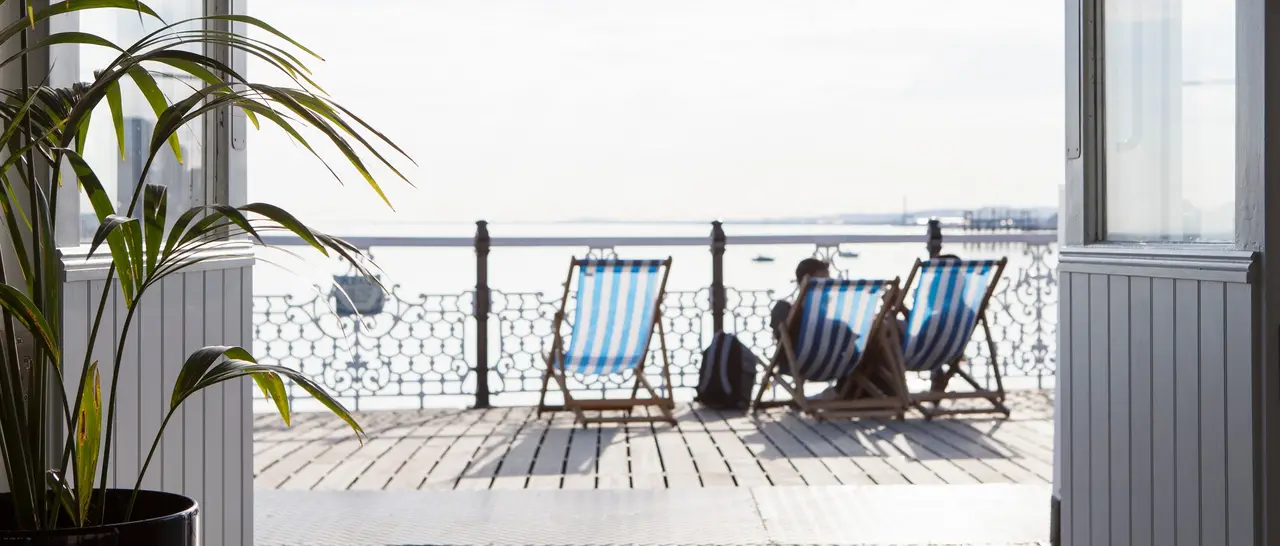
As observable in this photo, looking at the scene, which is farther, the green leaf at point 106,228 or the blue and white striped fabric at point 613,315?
the blue and white striped fabric at point 613,315

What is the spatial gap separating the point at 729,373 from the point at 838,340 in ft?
2.19

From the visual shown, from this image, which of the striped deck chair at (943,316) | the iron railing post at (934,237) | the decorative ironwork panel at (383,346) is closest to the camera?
the striped deck chair at (943,316)

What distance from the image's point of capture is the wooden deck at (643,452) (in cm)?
408

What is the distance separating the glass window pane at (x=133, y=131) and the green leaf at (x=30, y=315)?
0.60 metres

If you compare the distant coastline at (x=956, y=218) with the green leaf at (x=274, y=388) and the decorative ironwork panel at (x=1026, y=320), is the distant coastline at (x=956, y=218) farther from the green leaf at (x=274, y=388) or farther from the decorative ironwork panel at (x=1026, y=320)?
the green leaf at (x=274, y=388)

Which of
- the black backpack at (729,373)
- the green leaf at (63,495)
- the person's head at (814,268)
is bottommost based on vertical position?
the black backpack at (729,373)

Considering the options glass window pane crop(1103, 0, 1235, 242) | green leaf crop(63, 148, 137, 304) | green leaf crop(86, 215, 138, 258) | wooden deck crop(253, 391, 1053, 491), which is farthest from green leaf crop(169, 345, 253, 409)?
wooden deck crop(253, 391, 1053, 491)

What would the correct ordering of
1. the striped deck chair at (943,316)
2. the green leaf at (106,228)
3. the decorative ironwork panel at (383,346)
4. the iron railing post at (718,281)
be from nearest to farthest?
1. the green leaf at (106,228)
2. the striped deck chair at (943,316)
3. the decorative ironwork panel at (383,346)
4. the iron railing post at (718,281)

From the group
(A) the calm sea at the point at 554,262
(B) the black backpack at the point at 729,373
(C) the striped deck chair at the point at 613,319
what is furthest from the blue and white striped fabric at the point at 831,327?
(C) the striped deck chair at the point at 613,319

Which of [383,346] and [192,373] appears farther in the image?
[383,346]

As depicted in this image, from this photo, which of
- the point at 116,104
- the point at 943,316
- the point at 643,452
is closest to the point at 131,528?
the point at 116,104

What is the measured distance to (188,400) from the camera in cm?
232

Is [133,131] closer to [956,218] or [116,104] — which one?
[116,104]

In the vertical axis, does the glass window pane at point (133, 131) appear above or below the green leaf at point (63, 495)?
above
